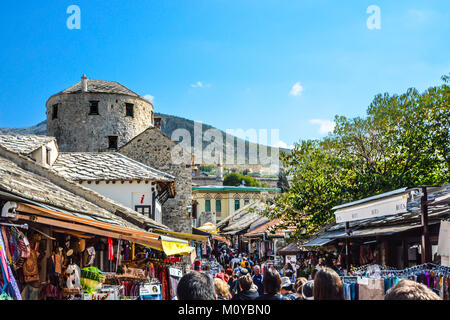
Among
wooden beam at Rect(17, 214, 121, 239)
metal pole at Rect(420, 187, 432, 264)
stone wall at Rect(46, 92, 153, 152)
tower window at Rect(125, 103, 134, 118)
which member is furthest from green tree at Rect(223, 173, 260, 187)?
wooden beam at Rect(17, 214, 121, 239)

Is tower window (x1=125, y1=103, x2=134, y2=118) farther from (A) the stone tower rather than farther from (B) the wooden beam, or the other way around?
(B) the wooden beam

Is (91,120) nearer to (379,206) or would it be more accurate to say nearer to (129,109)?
(129,109)

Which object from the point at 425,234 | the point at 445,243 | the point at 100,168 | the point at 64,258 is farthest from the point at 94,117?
the point at 445,243

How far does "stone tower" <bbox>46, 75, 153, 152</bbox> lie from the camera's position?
127 ft

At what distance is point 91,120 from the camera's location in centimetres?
3872

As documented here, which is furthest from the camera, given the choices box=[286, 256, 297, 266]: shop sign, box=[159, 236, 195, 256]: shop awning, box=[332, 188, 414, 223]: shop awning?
box=[286, 256, 297, 266]: shop sign

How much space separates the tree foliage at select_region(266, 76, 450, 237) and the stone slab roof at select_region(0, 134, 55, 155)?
960 centimetres

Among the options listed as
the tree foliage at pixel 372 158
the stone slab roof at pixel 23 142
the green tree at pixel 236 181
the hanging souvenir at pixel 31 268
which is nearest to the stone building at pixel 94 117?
the stone slab roof at pixel 23 142

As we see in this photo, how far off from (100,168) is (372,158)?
37.4ft

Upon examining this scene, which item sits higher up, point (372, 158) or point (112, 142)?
point (112, 142)

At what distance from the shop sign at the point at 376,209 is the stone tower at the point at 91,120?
30.2m
